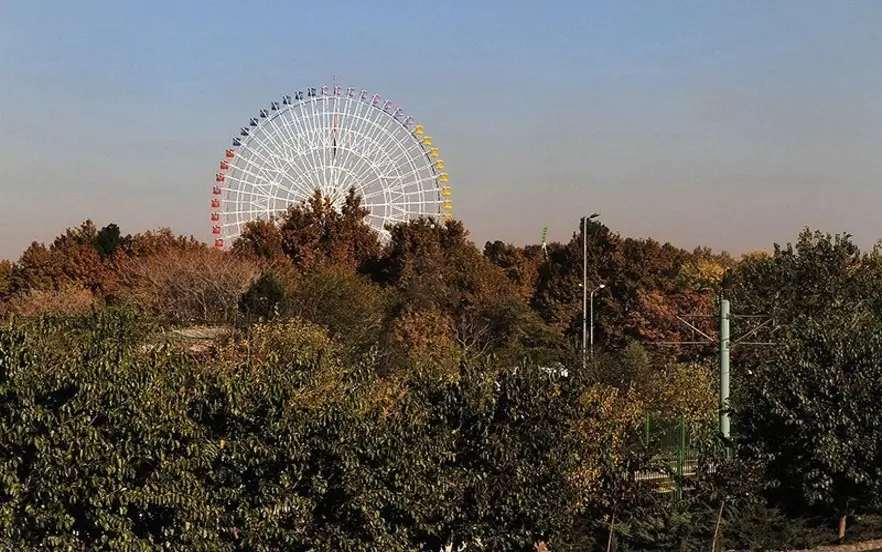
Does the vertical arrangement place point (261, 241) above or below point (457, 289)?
above

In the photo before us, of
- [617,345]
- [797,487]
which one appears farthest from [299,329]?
[617,345]

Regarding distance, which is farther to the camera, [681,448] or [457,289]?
[457,289]

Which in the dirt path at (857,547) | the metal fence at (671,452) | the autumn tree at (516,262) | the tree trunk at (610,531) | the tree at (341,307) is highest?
the autumn tree at (516,262)

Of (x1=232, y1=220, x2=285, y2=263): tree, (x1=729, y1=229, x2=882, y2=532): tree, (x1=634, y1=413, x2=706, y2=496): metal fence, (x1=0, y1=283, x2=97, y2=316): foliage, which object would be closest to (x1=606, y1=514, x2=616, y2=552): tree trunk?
(x1=634, y1=413, x2=706, y2=496): metal fence

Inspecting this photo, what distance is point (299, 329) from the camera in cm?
3369

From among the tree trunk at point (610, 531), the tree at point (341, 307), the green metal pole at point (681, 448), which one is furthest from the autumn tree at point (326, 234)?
the tree trunk at point (610, 531)

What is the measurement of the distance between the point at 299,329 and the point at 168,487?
2138cm

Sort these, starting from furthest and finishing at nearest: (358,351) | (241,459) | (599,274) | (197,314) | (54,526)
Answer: (599,274)
(197,314)
(358,351)
(241,459)
(54,526)

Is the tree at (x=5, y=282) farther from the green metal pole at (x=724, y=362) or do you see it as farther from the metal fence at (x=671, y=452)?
the green metal pole at (x=724, y=362)

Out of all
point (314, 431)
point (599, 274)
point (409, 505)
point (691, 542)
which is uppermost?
point (599, 274)

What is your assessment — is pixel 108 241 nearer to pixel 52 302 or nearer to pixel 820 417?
pixel 52 302

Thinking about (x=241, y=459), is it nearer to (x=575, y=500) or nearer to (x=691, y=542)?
(x=575, y=500)

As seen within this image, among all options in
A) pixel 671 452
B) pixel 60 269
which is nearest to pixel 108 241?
pixel 60 269

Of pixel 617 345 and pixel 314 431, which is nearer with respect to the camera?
pixel 314 431
